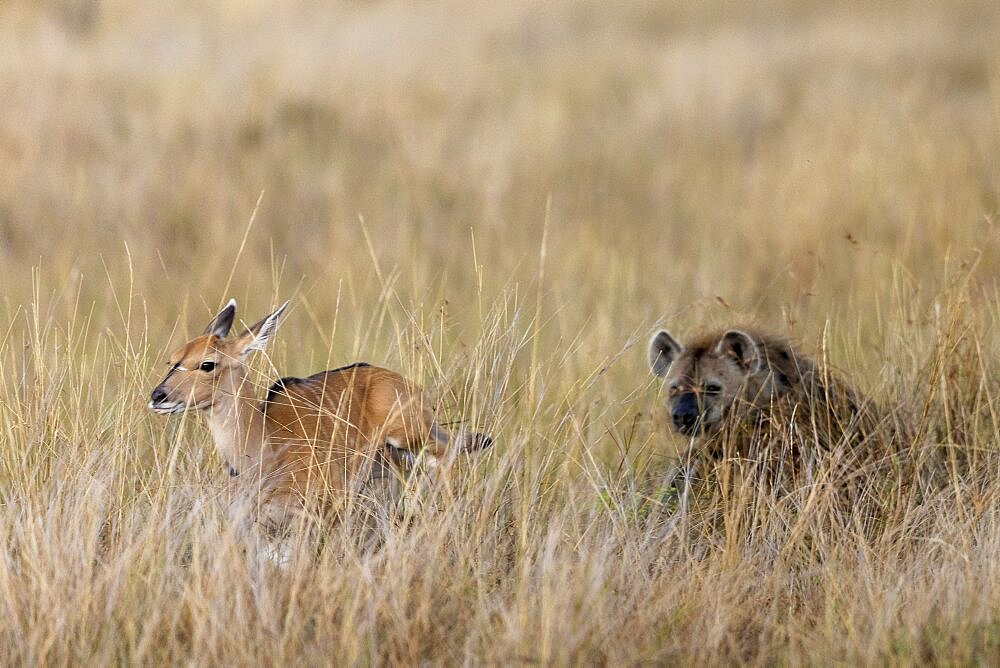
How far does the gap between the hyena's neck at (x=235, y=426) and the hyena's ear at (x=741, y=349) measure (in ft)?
6.82

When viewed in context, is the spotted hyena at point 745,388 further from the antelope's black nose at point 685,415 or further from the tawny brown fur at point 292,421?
the tawny brown fur at point 292,421

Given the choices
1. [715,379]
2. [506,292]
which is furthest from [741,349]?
[506,292]

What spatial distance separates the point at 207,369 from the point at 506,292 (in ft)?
5.67

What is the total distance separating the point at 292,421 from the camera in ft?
17.2

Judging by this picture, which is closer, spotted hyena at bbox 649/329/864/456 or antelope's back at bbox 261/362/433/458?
antelope's back at bbox 261/362/433/458

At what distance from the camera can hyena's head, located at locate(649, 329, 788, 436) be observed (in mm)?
5766

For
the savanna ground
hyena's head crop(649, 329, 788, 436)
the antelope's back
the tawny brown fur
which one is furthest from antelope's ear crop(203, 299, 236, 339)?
hyena's head crop(649, 329, 788, 436)

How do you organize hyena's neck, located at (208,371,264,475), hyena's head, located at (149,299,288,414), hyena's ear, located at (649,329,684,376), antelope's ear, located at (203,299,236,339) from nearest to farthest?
hyena's head, located at (149,299,288,414) < hyena's neck, located at (208,371,264,475) < antelope's ear, located at (203,299,236,339) < hyena's ear, located at (649,329,684,376)

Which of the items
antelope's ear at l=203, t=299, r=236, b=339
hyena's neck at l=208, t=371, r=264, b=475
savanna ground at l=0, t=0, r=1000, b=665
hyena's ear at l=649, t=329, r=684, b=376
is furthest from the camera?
hyena's ear at l=649, t=329, r=684, b=376

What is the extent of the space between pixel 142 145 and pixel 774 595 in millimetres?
8447

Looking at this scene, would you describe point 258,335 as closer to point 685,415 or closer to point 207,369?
point 207,369

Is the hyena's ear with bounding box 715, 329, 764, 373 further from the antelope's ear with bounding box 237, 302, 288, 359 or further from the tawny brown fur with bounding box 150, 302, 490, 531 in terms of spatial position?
the antelope's ear with bounding box 237, 302, 288, 359

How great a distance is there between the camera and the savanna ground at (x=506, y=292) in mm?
3992

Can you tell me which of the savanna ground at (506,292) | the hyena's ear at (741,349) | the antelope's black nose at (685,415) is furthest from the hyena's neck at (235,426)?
the hyena's ear at (741,349)
